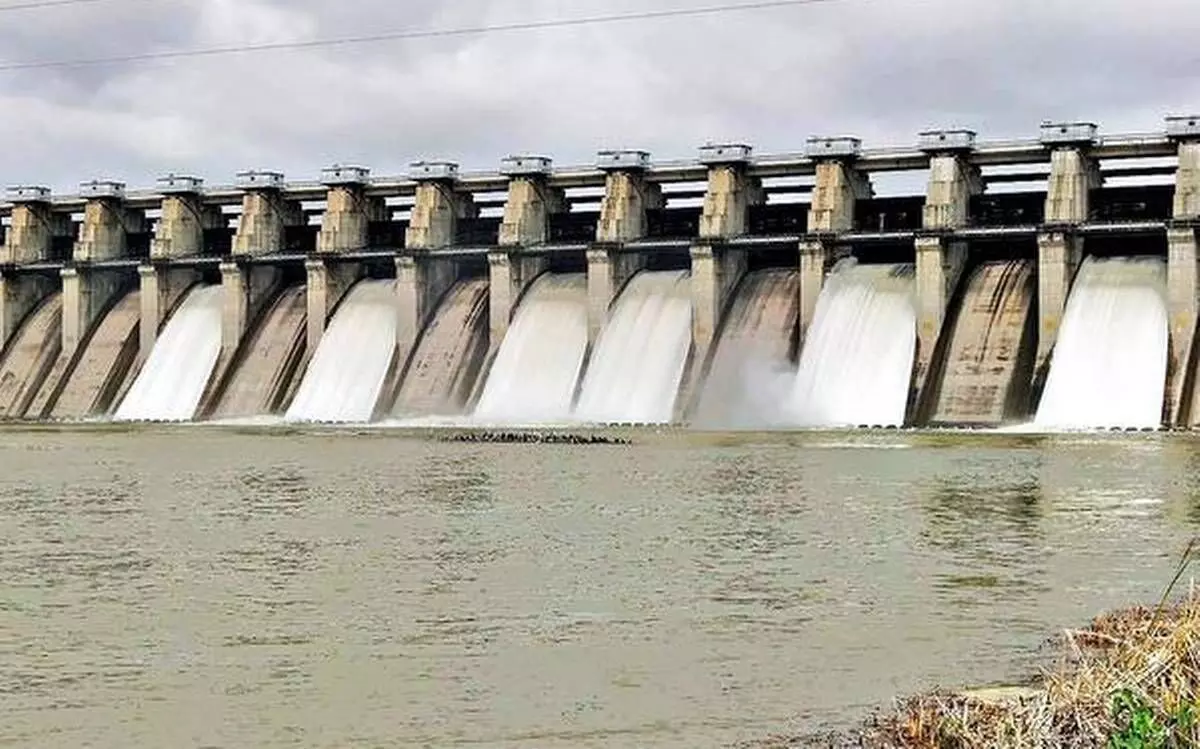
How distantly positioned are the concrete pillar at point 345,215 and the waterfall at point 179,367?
610cm

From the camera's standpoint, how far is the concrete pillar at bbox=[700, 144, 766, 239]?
56781 mm

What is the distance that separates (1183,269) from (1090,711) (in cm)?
4098

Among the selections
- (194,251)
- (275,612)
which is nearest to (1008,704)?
(275,612)

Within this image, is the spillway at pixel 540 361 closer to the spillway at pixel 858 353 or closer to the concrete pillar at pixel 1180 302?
the spillway at pixel 858 353

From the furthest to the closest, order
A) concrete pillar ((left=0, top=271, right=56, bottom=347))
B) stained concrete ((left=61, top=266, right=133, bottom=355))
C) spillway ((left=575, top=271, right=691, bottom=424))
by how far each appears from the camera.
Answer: concrete pillar ((left=0, top=271, right=56, bottom=347)), stained concrete ((left=61, top=266, right=133, bottom=355)), spillway ((left=575, top=271, right=691, bottom=424))

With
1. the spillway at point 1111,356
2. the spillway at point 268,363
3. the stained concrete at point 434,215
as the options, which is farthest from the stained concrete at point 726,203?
the spillway at point 268,363

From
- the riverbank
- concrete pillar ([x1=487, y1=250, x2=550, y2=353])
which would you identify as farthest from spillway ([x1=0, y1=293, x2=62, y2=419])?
the riverbank

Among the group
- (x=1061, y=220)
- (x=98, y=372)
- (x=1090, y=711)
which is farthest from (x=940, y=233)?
(x=1090, y=711)

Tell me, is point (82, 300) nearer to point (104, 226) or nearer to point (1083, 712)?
point (104, 226)

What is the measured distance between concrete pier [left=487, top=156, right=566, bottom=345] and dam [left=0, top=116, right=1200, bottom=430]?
106 mm

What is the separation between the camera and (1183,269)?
4775 cm

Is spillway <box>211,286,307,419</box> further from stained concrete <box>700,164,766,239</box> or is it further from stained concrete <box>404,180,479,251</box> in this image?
stained concrete <box>700,164,766,239</box>

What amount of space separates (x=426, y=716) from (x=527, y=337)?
4794 centimetres

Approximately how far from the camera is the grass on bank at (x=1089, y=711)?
8859mm
